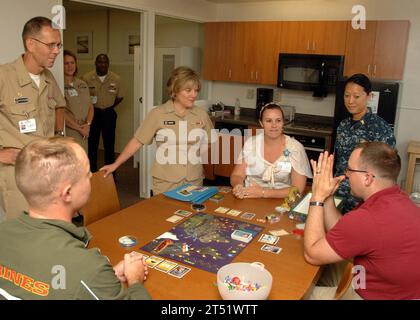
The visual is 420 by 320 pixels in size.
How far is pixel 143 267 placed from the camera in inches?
58.3

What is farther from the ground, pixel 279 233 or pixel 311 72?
pixel 311 72

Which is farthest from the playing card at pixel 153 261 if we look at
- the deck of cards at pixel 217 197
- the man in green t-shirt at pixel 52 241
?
the deck of cards at pixel 217 197

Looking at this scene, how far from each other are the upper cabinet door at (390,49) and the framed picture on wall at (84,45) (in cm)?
486

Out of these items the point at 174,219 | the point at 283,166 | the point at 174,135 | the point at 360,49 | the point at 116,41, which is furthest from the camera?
the point at 116,41

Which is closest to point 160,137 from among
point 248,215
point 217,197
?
point 217,197

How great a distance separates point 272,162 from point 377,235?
1.27 metres

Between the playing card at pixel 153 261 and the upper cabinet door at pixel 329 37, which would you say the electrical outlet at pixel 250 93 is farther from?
the playing card at pixel 153 261

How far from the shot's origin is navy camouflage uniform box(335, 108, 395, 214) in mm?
2609

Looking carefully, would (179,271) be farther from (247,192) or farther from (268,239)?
(247,192)

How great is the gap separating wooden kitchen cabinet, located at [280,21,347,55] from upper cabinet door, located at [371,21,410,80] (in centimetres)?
40

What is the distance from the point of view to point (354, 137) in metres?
2.73

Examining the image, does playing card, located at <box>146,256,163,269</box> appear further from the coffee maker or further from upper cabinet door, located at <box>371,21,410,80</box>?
the coffee maker

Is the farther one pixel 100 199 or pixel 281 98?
pixel 281 98
